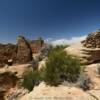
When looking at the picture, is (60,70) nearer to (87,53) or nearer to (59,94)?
(59,94)

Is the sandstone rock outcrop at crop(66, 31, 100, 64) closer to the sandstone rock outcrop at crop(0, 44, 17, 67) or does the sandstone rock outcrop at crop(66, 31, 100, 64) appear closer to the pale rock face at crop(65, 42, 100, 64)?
the pale rock face at crop(65, 42, 100, 64)

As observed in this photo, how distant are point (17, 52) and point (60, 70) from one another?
13.3m

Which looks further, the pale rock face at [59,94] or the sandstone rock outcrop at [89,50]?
the sandstone rock outcrop at [89,50]

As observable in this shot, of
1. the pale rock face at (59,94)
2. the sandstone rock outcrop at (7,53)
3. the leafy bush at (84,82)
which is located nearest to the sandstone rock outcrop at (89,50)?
the leafy bush at (84,82)

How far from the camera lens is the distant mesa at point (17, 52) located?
73.6 ft

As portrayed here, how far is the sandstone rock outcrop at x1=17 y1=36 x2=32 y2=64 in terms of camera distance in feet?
73.2

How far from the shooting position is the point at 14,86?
67.3 ft

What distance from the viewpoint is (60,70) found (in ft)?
34.4

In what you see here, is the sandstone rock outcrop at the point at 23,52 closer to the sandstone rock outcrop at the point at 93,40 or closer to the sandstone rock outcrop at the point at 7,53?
the sandstone rock outcrop at the point at 7,53

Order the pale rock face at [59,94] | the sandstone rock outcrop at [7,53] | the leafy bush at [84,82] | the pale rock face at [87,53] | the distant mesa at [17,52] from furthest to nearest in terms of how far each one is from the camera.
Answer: the sandstone rock outcrop at [7,53], the distant mesa at [17,52], the pale rock face at [87,53], the leafy bush at [84,82], the pale rock face at [59,94]

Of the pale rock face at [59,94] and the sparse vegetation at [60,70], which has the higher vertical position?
the sparse vegetation at [60,70]

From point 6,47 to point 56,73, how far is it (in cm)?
1480

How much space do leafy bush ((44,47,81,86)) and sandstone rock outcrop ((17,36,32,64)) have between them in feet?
37.1

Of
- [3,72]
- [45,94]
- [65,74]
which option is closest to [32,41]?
[3,72]
